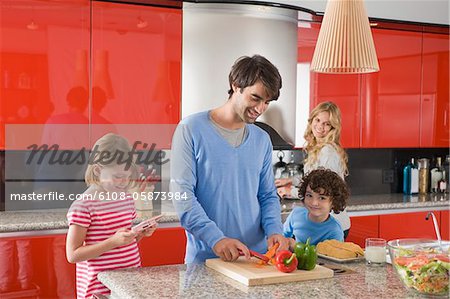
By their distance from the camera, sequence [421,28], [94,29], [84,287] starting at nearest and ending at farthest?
1. [84,287]
2. [94,29]
3. [421,28]

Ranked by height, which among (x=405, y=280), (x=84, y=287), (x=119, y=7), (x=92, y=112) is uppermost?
(x=119, y=7)

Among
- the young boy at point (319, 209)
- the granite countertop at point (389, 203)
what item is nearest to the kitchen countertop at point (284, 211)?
the granite countertop at point (389, 203)

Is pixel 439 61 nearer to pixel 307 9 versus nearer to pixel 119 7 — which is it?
pixel 307 9

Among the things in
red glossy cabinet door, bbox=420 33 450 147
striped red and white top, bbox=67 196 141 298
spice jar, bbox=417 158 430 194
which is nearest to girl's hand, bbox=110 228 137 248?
striped red and white top, bbox=67 196 141 298

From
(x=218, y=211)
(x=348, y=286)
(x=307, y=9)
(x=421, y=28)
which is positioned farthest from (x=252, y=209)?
(x=421, y=28)

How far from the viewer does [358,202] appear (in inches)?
164

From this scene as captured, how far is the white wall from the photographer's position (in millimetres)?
3553

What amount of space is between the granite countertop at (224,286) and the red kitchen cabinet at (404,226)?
210 centimetres

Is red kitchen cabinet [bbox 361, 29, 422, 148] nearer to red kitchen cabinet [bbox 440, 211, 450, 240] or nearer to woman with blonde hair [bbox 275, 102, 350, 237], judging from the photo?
red kitchen cabinet [bbox 440, 211, 450, 240]

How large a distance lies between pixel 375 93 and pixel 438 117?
2.05ft

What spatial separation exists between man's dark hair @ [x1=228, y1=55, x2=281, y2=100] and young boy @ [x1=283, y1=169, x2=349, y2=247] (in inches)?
25.1

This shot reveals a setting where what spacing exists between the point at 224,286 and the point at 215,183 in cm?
48

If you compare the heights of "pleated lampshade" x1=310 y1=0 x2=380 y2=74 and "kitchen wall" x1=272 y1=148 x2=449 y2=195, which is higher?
"pleated lampshade" x1=310 y1=0 x2=380 y2=74

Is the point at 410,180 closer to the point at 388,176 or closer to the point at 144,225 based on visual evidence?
the point at 388,176
